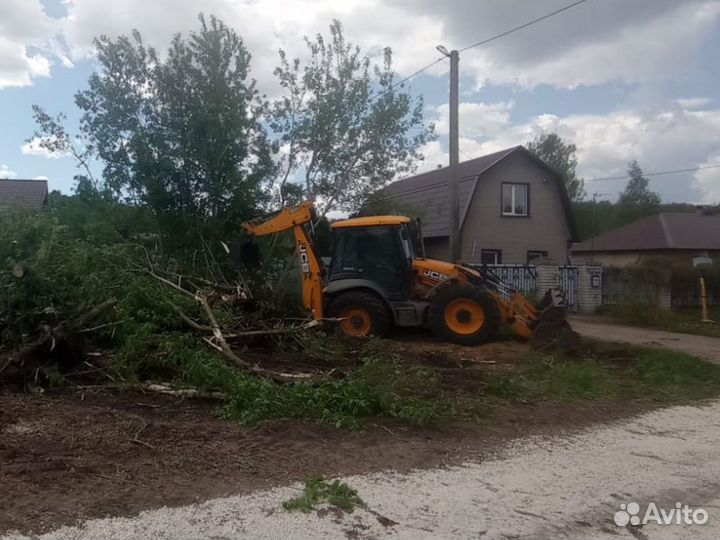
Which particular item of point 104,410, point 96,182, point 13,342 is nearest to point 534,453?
point 104,410

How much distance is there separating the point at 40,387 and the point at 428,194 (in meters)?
20.0

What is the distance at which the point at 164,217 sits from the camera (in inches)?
571

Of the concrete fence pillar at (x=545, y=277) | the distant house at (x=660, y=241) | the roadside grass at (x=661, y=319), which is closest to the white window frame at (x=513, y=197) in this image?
the distant house at (x=660, y=241)

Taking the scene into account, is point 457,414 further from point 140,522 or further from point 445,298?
point 445,298

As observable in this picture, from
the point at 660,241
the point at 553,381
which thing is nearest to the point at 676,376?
the point at 553,381

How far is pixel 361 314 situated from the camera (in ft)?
40.9

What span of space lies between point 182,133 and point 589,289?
13.8 m

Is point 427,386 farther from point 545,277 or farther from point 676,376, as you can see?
point 545,277

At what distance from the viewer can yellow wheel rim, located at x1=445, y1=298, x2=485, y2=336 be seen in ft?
39.7

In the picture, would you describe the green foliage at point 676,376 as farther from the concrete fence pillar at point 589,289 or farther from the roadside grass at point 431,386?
the concrete fence pillar at point 589,289

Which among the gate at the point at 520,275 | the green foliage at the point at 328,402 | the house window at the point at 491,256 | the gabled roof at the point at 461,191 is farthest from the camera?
the house window at the point at 491,256

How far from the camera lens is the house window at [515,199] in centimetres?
2659

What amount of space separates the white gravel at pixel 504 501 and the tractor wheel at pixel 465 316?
17.7ft

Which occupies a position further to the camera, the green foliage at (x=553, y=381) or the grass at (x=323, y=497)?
the green foliage at (x=553, y=381)
